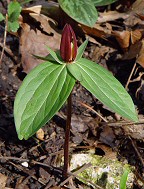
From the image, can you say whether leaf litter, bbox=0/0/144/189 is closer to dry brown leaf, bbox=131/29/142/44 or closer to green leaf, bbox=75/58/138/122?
dry brown leaf, bbox=131/29/142/44

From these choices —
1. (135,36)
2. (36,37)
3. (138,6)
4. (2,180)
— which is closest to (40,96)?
(2,180)

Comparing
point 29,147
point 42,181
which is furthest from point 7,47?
point 42,181

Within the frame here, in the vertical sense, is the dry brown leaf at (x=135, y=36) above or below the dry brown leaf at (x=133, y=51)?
above

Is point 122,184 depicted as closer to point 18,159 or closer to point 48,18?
point 18,159

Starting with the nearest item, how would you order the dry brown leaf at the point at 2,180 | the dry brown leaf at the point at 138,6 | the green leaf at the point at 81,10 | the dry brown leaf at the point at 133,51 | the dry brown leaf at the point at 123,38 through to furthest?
1. the dry brown leaf at the point at 2,180
2. the green leaf at the point at 81,10
3. the dry brown leaf at the point at 133,51
4. the dry brown leaf at the point at 123,38
5. the dry brown leaf at the point at 138,6

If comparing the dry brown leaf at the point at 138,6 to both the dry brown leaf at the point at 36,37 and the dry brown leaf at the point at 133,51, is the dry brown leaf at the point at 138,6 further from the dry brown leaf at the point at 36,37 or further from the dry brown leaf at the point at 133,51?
the dry brown leaf at the point at 36,37

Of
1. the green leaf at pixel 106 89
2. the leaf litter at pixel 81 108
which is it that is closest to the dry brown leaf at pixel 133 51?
the leaf litter at pixel 81 108
